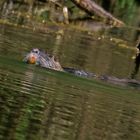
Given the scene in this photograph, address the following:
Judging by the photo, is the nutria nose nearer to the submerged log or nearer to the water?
the water

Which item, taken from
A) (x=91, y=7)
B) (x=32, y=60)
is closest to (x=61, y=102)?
(x=32, y=60)

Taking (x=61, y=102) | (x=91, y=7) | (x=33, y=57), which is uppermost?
(x=91, y=7)

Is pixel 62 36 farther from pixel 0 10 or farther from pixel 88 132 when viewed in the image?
pixel 88 132

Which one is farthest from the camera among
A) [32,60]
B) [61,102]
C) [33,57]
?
[33,57]

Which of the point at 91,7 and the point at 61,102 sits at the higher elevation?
the point at 91,7

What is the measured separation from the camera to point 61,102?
13.2 metres

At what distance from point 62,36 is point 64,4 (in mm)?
7088

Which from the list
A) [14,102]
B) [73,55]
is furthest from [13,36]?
[14,102]

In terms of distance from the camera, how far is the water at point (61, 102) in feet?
33.9

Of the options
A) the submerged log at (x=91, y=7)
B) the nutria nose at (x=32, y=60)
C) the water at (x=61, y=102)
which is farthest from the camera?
the submerged log at (x=91, y=7)

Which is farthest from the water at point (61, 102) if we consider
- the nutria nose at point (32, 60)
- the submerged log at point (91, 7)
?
the submerged log at point (91, 7)

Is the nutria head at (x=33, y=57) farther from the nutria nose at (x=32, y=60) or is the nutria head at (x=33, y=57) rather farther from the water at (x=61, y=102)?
the water at (x=61, y=102)

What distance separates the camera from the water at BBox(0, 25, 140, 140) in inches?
407

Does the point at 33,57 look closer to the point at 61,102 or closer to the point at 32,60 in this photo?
the point at 32,60
